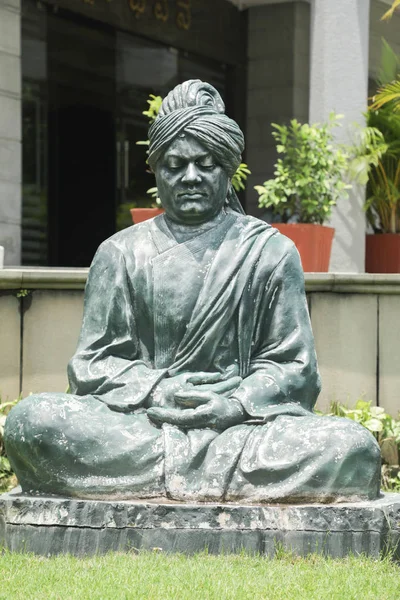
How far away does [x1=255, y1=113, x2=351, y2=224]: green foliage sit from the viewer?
400 inches

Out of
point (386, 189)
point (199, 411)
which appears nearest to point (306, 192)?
point (386, 189)

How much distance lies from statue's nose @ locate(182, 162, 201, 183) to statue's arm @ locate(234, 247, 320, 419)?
0.54 m

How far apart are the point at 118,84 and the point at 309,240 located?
5.64m

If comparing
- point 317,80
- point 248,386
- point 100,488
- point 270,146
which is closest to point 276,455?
point 248,386

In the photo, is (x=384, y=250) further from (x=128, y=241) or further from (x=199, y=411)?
(x=199, y=411)

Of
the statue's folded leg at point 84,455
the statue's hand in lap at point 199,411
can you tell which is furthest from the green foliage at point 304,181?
the statue's folded leg at point 84,455

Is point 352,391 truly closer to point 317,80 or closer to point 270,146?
point 317,80

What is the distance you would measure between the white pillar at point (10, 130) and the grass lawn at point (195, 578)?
635cm

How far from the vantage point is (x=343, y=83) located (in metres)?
11.5

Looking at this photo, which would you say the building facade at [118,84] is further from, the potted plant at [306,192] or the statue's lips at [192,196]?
the statue's lips at [192,196]

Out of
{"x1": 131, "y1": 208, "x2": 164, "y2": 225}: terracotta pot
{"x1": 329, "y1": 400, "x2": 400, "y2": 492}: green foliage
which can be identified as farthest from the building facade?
{"x1": 329, "y1": 400, "x2": 400, "y2": 492}: green foliage

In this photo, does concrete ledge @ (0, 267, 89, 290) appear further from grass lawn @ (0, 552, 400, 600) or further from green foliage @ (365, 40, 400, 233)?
green foliage @ (365, 40, 400, 233)

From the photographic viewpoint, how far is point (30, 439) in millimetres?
5613

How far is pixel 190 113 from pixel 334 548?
2076 millimetres
